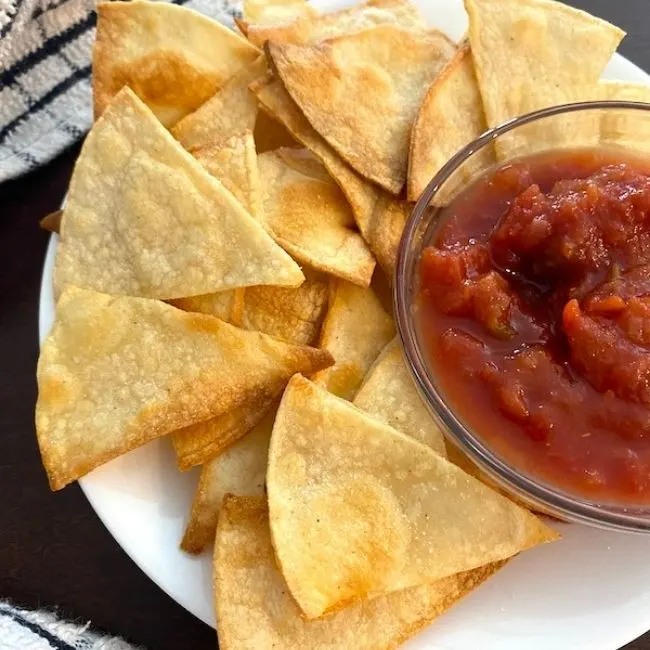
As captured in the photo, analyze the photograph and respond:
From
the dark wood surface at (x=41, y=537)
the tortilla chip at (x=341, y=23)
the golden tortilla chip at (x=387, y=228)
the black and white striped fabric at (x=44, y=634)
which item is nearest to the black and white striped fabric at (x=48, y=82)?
the dark wood surface at (x=41, y=537)

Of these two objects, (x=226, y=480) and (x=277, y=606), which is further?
(x=226, y=480)

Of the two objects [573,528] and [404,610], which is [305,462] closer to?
[404,610]

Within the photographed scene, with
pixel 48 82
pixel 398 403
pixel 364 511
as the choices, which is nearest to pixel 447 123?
pixel 398 403

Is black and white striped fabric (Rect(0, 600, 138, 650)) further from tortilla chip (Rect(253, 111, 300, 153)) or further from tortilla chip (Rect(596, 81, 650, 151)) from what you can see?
tortilla chip (Rect(596, 81, 650, 151))

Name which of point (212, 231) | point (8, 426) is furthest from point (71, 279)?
point (8, 426)

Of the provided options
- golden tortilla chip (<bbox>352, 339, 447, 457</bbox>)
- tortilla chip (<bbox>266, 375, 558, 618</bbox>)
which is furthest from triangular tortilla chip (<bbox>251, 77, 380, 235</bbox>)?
tortilla chip (<bbox>266, 375, 558, 618</bbox>)

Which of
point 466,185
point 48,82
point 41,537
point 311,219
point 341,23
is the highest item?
point 48,82

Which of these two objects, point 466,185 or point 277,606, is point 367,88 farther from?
point 277,606
